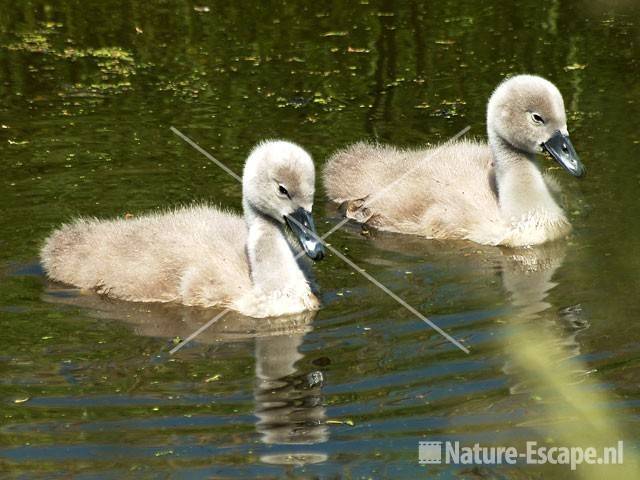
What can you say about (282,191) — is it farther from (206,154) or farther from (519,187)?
(206,154)

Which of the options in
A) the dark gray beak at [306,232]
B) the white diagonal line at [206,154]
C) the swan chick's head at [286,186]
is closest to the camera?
the dark gray beak at [306,232]

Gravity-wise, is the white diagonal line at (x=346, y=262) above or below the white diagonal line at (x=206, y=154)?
below

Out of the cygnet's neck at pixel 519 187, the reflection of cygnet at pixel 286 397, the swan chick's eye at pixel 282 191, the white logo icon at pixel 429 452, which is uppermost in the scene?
the cygnet's neck at pixel 519 187

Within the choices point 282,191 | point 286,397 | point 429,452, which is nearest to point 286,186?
point 282,191

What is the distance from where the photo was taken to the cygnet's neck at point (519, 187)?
9.38 meters

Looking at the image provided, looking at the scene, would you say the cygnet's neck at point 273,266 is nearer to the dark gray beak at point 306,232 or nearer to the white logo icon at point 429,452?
the dark gray beak at point 306,232

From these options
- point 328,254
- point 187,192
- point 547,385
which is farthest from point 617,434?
point 187,192

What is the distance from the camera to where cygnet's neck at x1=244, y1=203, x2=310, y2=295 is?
8062 millimetres

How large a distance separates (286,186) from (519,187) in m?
2.16

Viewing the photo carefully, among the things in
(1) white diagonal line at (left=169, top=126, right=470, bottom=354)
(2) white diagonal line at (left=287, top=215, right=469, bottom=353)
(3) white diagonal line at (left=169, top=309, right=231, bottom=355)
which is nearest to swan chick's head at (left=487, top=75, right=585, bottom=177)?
(1) white diagonal line at (left=169, top=126, right=470, bottom=354)

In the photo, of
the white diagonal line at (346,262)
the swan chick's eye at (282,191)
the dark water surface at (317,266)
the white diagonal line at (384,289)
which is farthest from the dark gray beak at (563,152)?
the swan chick's eye at (282,191)

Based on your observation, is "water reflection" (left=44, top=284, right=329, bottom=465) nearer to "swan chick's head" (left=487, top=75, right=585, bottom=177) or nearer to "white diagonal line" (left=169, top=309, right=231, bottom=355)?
"white diagonal line" (left=169, top=309, right=231, bottom=355)

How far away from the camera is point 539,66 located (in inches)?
482

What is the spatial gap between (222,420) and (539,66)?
664cm
